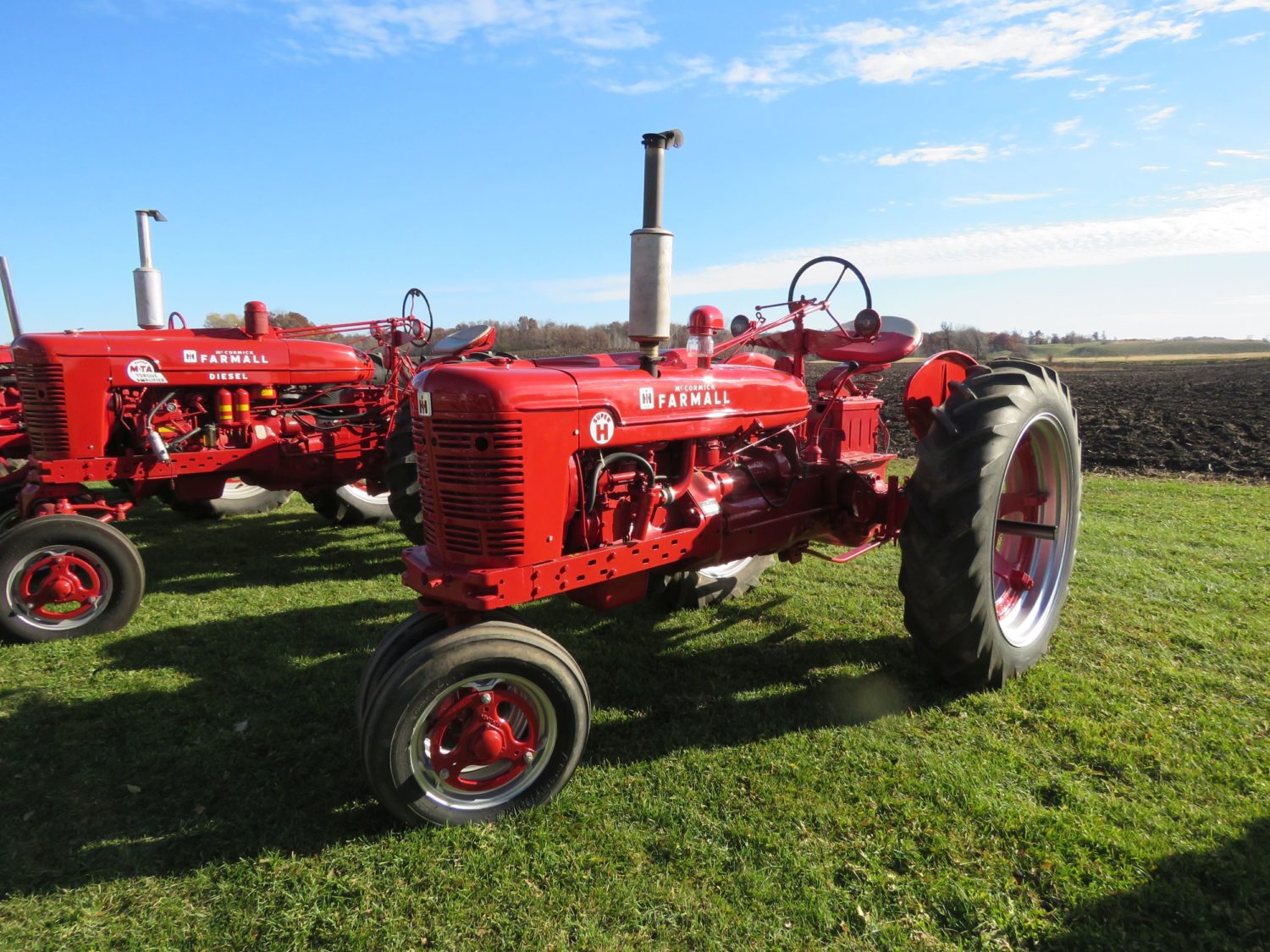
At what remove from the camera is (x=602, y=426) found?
2.84 meters

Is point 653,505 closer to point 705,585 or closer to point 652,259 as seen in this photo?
point 652,259

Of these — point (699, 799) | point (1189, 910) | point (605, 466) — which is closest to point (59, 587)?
point (605, 466)

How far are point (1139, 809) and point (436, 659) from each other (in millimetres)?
2366

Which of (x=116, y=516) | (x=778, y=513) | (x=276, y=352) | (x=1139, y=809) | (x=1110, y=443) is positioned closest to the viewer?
(x=1139, y=809)

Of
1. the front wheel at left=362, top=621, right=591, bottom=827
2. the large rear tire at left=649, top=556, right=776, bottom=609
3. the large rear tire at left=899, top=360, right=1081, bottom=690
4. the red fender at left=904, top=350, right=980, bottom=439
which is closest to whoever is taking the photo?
the front wheel at left=362, top=621, right=591, bottom=827

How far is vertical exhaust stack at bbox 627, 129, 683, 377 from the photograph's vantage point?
2.60 m

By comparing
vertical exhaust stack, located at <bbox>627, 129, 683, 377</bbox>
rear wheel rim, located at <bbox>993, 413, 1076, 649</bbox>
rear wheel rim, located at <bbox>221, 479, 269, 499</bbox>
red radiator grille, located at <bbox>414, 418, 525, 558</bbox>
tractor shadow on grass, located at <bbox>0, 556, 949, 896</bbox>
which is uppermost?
vertical exhaust stack, located at <bbox>627, 129, 683, 377</bbox>

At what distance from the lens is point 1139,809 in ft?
8.61

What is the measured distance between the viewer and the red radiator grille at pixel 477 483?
2615 mm

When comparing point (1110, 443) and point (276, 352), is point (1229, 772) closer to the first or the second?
point (276, 352)

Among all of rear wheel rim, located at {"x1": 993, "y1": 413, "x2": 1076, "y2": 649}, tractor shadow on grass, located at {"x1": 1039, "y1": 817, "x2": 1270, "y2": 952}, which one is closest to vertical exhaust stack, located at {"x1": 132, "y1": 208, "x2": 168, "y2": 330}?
rear wheel rim, located at {"x1": 993, "y1": 413, "x2": 1076, "y2": 649}

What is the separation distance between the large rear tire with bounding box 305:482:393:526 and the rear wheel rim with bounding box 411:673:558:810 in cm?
446

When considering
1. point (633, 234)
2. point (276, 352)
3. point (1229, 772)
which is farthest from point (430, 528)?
point (276, 352)

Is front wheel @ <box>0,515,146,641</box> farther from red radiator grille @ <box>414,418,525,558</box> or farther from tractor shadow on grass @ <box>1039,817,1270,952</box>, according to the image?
tractor shadow on grass @ <box>1039,817,1270,952</box>
